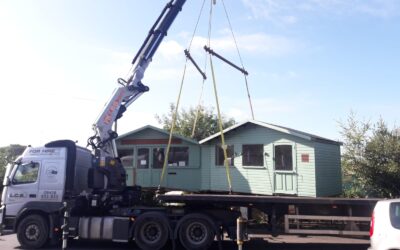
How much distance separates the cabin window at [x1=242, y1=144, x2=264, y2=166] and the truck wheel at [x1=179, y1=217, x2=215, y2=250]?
28.7 feet

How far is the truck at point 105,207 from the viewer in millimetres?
10023

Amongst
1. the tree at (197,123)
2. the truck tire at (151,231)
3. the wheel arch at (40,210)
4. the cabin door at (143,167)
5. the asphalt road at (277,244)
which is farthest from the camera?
the tree at (197,123)

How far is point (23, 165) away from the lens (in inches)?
452

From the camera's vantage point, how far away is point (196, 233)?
401 inches

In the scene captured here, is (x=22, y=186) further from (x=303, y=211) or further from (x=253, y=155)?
(x=253, y=155)

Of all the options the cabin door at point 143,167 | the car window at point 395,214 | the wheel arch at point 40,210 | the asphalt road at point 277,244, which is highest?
the cabin door at point 143,167

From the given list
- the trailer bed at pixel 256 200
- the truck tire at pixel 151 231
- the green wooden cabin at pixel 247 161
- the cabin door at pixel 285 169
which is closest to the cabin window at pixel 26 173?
the truck tire at pixel 151 231

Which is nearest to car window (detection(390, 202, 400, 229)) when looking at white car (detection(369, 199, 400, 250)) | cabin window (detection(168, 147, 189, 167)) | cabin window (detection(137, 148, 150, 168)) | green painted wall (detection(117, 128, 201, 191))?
white car (detection(369, 199, 400, 250))

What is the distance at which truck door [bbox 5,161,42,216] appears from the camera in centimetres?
1120

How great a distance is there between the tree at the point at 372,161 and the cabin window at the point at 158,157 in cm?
899

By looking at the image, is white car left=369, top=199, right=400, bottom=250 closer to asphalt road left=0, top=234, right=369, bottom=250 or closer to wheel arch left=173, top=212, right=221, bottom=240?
asphalt road left=0, top=234, right=369, bottom=250

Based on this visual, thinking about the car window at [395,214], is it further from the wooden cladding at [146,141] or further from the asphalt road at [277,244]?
the wooden cladding at [146,141]

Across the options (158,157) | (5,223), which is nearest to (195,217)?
(5,223)

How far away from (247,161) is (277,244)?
787 centimetres
